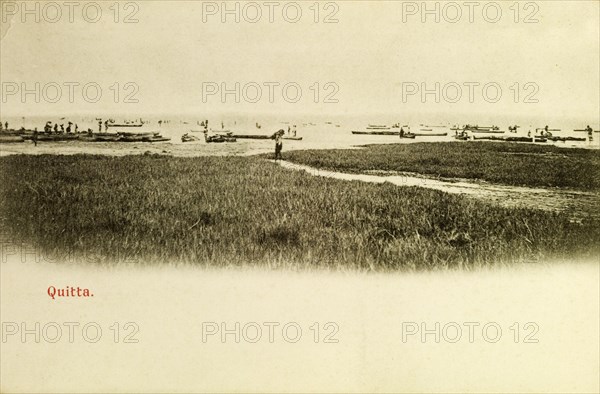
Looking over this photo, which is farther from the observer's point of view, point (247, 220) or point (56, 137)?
point (56, 137)

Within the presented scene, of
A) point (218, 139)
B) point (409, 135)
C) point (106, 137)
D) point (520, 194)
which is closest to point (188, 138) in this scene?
point (218, 139)

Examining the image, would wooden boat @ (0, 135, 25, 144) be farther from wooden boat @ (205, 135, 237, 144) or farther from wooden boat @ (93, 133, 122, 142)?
wooden boat @ (205, 135, 237, 144)

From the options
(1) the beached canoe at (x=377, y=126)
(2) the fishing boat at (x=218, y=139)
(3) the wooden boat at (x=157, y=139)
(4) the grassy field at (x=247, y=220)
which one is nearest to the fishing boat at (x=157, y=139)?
(3) the wooden boat at (x=157, y=139)

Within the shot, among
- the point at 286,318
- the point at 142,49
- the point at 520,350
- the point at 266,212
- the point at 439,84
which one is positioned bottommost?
the point at 520,350

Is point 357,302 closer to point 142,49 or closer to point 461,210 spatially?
point 461,210

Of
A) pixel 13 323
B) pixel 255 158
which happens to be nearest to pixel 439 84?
pixel 255 158

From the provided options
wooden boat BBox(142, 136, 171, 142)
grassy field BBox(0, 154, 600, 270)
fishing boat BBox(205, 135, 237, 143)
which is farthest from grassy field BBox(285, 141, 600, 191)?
wooden boat BBox(142, 136, 171, 142)

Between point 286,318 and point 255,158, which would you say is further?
point 255,158

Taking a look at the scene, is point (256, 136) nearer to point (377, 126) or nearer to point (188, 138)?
point (188, 138)

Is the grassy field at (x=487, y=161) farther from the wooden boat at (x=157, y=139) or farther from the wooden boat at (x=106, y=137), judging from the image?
the wooden boat at (x=106, y=137)
